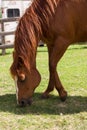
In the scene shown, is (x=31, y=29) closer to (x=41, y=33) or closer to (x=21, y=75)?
(x=41, y=33)

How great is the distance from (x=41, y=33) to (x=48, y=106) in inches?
44.2

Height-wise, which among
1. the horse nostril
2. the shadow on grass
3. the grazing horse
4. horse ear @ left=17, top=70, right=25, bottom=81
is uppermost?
the grazing horse

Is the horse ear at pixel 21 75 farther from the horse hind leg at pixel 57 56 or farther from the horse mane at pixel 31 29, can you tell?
the horse hind leg at pixel 57 56

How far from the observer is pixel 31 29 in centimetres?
489

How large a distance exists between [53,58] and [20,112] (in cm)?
97

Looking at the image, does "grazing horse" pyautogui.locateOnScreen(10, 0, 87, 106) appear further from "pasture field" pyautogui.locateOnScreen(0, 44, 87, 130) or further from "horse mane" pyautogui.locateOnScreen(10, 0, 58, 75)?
"pasture field" pyautogui.locateOnScreen(0, 44, 87, 130)

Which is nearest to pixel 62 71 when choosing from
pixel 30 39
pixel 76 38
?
pixel 76 38

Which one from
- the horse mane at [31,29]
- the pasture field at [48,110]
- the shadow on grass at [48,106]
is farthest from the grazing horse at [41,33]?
the pasture field at [48,110]

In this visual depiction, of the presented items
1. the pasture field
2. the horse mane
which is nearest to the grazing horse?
the horse mane

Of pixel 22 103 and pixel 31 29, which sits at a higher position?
pixel 31 29

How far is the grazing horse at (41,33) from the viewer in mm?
4805

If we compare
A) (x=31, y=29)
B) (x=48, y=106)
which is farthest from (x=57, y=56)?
(x=48, y=106)

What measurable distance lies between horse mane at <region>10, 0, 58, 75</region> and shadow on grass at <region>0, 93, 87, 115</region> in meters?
0.61

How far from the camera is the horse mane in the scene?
189 inches
